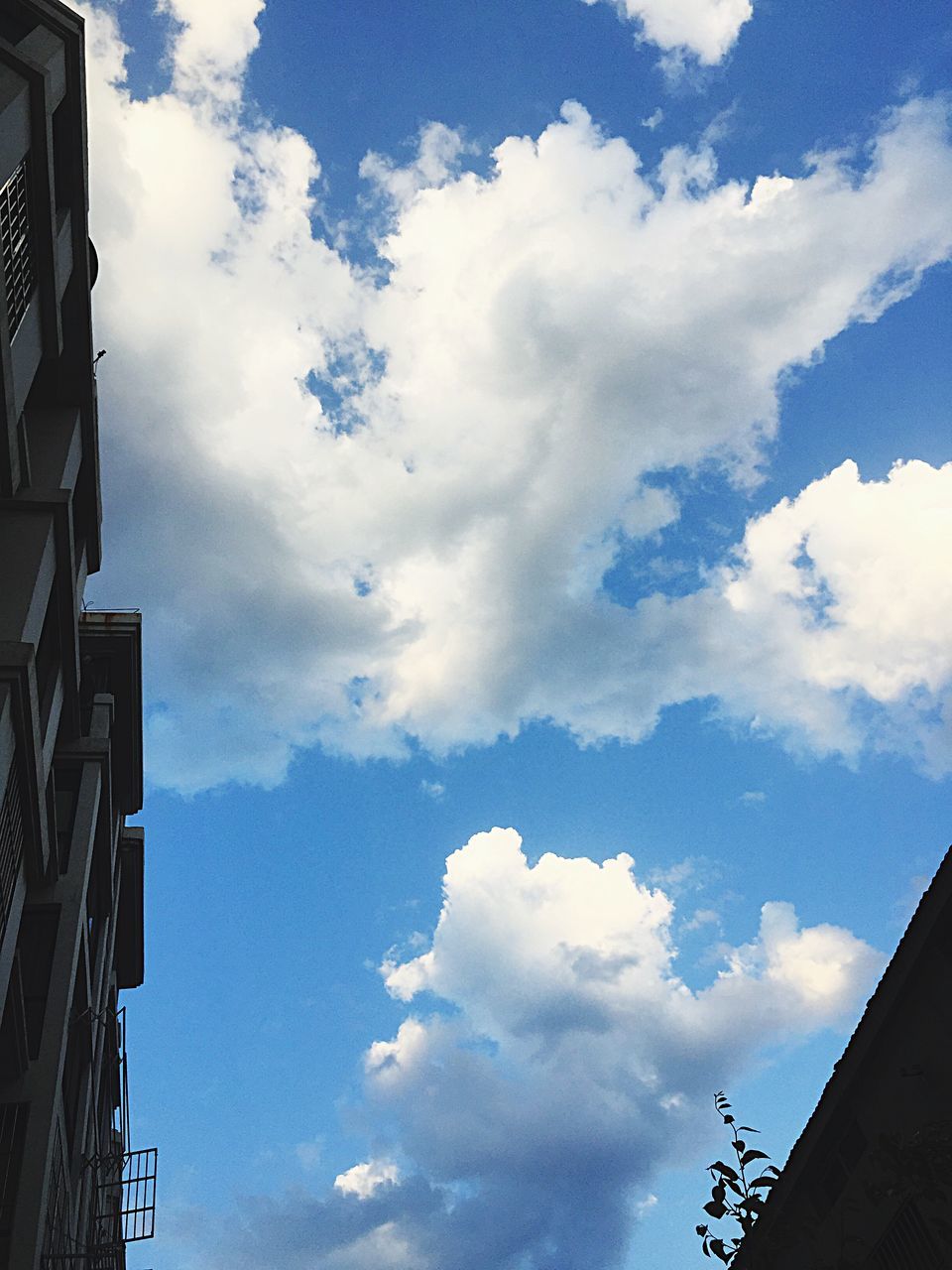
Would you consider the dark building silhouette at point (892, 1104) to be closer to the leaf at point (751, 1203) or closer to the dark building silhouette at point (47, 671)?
the leaf at point (751, 1203)

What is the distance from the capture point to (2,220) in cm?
1644

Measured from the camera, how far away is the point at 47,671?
20.7m

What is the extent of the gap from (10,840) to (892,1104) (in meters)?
18.4

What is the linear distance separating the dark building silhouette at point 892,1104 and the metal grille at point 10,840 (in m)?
14.9

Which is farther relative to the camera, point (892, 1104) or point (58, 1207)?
point (58, 1207)

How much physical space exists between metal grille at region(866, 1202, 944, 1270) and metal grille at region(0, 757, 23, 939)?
1825 centimetres

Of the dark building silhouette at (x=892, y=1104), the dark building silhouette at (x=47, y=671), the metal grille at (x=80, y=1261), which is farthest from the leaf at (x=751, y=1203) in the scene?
the metal grille at (x=80, y=1261)

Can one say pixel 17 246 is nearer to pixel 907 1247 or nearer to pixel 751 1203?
pixel 751 1203

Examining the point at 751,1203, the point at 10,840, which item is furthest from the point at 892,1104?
the point at 10,840

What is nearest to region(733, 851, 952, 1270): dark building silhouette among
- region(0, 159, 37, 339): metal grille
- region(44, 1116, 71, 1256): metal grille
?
region(44, 1116, 71, 1256): metal grille

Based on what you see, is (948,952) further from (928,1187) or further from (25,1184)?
(25,1184)

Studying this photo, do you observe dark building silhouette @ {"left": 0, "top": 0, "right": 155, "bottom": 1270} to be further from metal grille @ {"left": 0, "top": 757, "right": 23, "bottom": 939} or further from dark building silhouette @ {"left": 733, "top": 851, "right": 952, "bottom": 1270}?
dark building silhouette @ {"left": 733, "top": 851, "right": 952, "bottom": 1270}

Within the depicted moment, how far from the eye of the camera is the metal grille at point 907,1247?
17745mm

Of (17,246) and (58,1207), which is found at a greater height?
(17,246)
